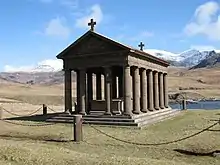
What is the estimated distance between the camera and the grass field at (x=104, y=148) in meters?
13.5

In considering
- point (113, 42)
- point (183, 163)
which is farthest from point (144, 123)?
point (183, 163)

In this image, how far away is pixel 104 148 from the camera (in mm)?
16625

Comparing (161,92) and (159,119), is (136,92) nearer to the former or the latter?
(159,119)

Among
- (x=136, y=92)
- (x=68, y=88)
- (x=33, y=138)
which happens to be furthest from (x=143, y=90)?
(x=33, y=138)

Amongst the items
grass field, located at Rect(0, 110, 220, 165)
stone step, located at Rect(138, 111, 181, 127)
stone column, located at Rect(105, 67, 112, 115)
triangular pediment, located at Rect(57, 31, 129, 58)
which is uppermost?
triangular pediment, located at Rect(57, 31, 129, 58)

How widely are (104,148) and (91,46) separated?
13092mm

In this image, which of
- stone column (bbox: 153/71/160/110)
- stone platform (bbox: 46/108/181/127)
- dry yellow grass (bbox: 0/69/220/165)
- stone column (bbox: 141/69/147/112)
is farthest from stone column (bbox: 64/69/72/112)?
stone column (bbox: 153/71/160/110)

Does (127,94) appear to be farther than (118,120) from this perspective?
Yes

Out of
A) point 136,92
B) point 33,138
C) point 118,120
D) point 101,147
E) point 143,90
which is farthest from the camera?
point 143,90

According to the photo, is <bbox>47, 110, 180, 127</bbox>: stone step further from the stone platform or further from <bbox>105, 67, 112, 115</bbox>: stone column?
<bbox>105, 67, 112, 115</bbox>: stone column

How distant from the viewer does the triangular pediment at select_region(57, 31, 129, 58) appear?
27.0 meters

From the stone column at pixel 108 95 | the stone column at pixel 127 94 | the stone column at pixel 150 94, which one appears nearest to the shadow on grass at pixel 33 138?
the stone column at pixel 108 95

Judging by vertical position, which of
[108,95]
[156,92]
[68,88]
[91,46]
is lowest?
[108,95]

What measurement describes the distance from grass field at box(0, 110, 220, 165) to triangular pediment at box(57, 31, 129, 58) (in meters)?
6.49
